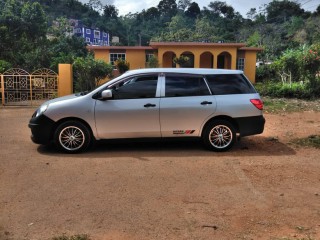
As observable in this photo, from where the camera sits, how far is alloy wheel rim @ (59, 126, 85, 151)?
23.4ft

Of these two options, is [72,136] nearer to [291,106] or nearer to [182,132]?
[182,132]

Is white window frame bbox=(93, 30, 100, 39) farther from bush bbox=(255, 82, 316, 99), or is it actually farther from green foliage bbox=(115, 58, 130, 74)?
bush bbox=(255, 82, 316, 99)

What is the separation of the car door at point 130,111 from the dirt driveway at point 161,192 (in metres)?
0.45

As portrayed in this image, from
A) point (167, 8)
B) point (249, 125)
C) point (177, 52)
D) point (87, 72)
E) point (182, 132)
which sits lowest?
point (182, 132)

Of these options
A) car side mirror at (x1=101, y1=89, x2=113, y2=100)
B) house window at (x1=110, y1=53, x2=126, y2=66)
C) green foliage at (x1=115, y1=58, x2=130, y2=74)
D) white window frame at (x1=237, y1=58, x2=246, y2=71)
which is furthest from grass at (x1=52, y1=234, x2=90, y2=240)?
white window frame at (x1=237, y1=58, x2=246, y2=71)

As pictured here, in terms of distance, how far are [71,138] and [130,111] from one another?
121 cm

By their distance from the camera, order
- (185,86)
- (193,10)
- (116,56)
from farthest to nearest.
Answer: (193,10)
(116,56)
(185,86)

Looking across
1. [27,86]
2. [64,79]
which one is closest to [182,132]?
[64,79]

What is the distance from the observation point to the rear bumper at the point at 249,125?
7.42 metres

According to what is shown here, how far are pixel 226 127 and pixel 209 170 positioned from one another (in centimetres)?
143

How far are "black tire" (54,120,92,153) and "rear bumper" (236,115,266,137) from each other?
2890 mm

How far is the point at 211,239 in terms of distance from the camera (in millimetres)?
3832

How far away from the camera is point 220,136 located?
7387 mm

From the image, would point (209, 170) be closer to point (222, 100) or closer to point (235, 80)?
point (222, 100)
